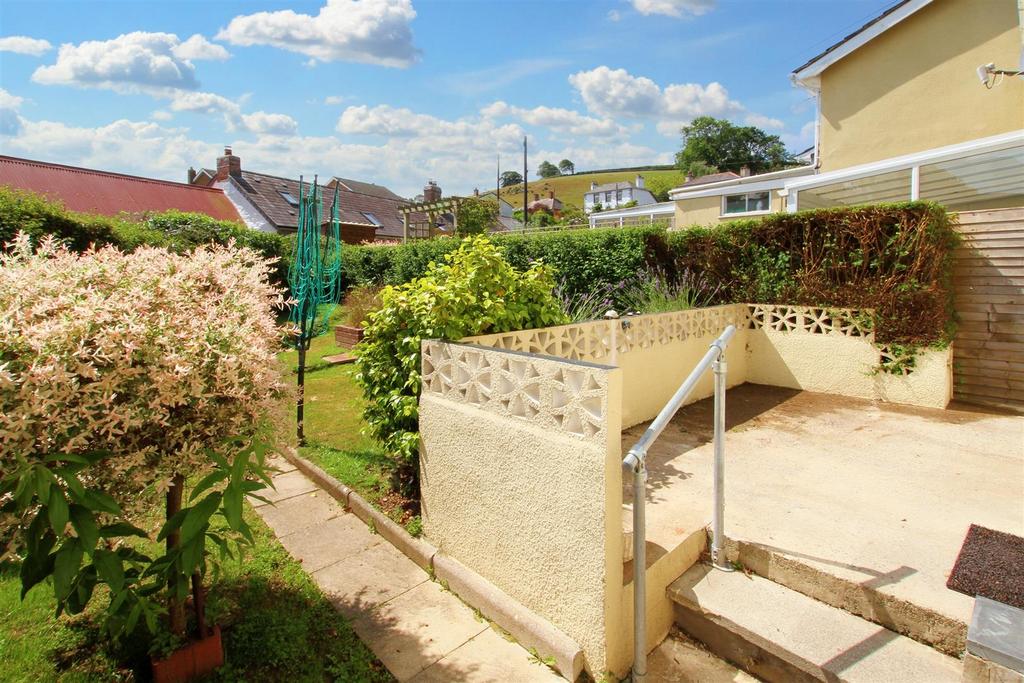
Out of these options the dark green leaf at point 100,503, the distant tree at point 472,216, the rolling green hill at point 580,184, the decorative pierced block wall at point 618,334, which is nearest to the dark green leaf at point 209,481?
the dark green leaf at point 100,503

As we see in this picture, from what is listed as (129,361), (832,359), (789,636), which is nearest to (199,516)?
(129,361)

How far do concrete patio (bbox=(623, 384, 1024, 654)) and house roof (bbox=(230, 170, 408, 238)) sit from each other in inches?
776

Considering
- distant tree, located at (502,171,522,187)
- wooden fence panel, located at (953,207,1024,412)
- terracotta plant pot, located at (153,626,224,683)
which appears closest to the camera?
terracotta plant pot, located at (153,626,224,683)

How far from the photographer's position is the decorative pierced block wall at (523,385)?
2.42 metres

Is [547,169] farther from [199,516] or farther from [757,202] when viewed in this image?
[199,516]

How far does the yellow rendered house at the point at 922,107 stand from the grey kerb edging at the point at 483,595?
352 inches

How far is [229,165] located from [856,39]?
86.6 feet

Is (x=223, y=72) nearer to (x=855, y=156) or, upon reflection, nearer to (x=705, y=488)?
(x=705, y=488)

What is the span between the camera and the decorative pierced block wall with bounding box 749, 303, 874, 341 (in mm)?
6398

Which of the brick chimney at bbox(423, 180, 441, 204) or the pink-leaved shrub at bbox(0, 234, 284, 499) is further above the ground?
the brick chimney at bbox(423, 180, 441, 204)

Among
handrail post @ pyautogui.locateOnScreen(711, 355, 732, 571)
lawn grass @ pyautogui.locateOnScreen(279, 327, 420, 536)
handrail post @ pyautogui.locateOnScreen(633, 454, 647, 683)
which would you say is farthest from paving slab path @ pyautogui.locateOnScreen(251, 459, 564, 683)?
handrail post @ pyautogui.locateOnScreen(711, 355, 732, 571)

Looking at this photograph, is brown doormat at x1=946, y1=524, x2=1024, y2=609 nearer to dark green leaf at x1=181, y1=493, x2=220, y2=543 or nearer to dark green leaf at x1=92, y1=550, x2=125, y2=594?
dark green leaf at x1=181, y1=493, x2=220, y2=543

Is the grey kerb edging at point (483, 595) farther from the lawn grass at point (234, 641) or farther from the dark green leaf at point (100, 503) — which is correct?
the dark green leaf at point (100, 503)

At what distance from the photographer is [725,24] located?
8586 millimetres
